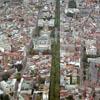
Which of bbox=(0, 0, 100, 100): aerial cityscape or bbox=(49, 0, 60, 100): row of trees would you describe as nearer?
bbox=(49, 0, 60, 100): row of trees

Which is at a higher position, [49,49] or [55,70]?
[49,49]

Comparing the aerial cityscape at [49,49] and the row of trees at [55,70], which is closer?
the row of trees at [55,70]

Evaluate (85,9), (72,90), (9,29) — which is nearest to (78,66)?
(72,90)

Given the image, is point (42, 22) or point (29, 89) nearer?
point (29, 89)

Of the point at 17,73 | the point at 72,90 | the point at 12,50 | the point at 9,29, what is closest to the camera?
the point at 72,90

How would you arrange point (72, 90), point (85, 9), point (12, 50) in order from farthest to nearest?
point (85, 9) < point (12, 50) < point (72, 90)

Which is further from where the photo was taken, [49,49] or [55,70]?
[49,49]

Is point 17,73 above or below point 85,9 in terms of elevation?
below

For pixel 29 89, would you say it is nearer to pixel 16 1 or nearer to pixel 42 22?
pixel 42 22
